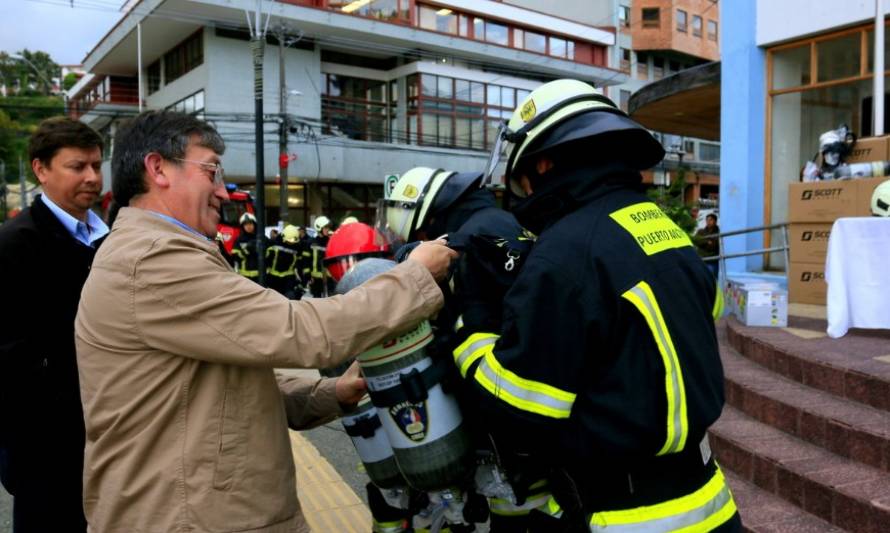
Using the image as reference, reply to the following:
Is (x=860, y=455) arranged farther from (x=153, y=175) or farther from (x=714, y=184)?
(x=714, y=184)

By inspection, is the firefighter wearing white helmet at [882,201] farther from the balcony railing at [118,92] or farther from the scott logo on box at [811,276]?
the balcony railing at [118,92]

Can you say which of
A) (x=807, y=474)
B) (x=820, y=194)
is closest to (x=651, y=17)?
(x=820, y=194)

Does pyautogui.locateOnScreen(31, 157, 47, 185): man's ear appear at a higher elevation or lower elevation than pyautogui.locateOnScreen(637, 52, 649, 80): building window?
lower

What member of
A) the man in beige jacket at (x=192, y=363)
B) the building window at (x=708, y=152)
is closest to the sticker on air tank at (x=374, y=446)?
the man in beige jacket at (x=192, y=363)

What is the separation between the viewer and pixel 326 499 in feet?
15.2

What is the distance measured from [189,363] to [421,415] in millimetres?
665

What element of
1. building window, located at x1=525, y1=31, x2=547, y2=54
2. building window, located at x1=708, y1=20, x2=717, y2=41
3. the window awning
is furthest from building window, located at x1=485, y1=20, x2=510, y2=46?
the window awning

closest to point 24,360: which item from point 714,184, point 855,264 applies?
point 855,264

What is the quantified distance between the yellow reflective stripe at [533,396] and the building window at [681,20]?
4840 centimetres

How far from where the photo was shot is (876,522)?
3.28 meters

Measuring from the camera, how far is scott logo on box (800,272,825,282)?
290 inches

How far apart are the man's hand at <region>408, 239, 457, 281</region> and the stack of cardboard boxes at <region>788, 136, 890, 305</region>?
6216 mm

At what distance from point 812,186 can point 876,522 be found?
483cm

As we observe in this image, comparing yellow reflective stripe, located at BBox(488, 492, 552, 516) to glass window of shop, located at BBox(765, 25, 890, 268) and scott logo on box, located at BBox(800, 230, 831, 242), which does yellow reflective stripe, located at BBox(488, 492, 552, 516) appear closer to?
scott logo on box, located at BBox(800, 230, 831, 242)
